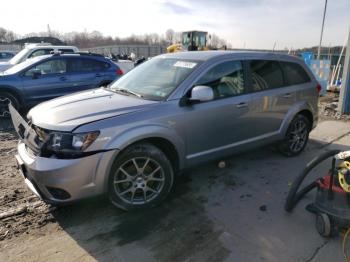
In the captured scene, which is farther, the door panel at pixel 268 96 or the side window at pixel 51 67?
the side window at pixel 51 67

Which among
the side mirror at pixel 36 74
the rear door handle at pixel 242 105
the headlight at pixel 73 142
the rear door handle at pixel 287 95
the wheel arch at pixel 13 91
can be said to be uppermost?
the side mirror at pixel 36 74

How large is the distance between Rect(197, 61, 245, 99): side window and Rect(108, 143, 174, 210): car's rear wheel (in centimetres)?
107

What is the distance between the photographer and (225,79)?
3988mm

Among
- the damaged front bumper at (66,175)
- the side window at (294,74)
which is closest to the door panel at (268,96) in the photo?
the side window at (294,74)

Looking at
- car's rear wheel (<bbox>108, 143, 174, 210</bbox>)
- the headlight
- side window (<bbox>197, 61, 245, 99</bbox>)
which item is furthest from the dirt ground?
side window (<bbox>197, 61, 245, 99</bbox>)

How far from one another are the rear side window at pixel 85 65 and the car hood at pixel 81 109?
16.2ft

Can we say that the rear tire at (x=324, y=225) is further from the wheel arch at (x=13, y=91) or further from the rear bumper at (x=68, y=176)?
the wheel arch at (x=13, y=91)

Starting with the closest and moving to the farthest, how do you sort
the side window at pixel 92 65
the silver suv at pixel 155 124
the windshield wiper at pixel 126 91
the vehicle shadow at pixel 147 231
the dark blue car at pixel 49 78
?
1. the vehicle shadow at pixel 147 231
2. the silver suv at pixel 155 124
3. the windshield wiper at pixel 126 91
4. the dark blue car at pixel 49 78
5. the side window at pixel 92 65

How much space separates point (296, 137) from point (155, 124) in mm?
2885

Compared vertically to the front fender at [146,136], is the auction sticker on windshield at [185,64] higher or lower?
higher

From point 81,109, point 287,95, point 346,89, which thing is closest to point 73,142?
point 81,109

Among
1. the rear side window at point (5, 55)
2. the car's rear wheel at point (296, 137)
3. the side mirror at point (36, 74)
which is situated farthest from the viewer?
the rear side window at point (5, 55)

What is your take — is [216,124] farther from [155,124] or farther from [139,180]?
[139,180]

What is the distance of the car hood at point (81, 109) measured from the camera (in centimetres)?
298
